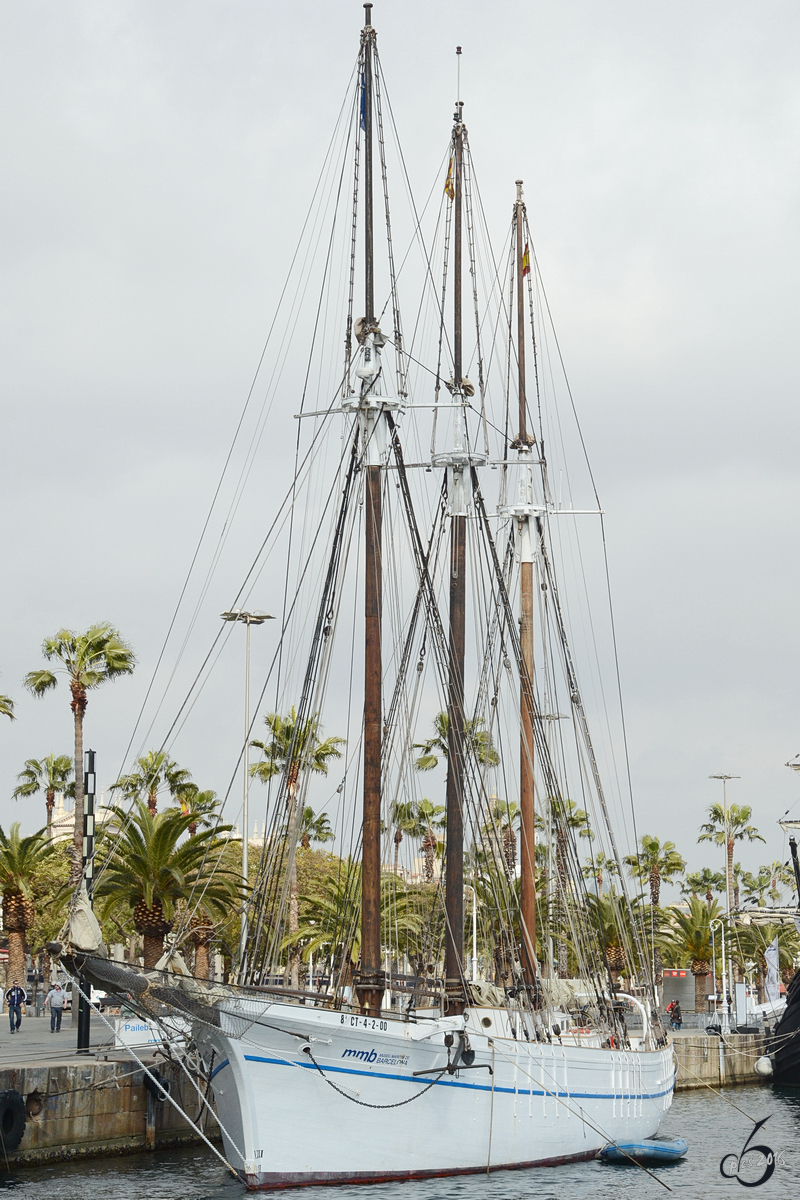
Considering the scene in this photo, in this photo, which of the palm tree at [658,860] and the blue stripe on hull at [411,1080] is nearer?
the blue stripe on hull at [411,1080]

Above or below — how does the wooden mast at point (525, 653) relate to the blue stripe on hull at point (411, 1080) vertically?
above

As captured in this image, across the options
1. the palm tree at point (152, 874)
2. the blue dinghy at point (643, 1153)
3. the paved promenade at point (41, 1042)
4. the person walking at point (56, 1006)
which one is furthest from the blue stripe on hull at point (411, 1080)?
the person walking at point (56, 1006)

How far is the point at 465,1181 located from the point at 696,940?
5555cm

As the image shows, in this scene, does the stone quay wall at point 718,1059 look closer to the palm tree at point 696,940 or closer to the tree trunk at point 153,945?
the palm tree at point 696,940

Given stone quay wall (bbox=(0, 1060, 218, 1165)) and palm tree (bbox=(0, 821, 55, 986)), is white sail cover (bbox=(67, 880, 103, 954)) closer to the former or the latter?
stone quay wall (bbox=(0, 1060, 218, 1165))

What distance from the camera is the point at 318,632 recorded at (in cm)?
3172

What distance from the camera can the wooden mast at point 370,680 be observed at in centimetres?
2798

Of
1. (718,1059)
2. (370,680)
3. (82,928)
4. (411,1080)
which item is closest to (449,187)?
(370,680)

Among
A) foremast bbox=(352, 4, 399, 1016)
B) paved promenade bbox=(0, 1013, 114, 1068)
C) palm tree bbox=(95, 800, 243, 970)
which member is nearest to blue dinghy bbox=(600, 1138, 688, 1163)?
foremast bbox=(352, 4, 399, 1016)

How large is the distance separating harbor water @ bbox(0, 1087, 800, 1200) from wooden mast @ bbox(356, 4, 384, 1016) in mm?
3292

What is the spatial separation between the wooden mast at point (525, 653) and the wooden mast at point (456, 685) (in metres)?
2.79

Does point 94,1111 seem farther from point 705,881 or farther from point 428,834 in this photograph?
point 705,881

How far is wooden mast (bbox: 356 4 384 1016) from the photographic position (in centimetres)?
2798

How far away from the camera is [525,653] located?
42.9m
